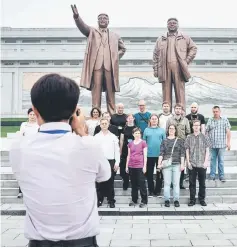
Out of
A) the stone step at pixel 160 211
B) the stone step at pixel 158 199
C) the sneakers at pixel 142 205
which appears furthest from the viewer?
the stone step at pixel 158 199

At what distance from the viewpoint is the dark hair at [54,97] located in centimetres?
145

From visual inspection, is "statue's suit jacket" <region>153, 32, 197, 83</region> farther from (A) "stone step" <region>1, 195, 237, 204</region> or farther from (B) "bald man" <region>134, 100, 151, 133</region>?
(A) "stone step" <region>1, 195, 237, 204</region>

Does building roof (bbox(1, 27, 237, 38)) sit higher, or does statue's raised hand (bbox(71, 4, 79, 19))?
building roof (bbox(1, 27, 237, 38))

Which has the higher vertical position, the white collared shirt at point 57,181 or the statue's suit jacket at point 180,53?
the statue's suit jacket at point 180,53

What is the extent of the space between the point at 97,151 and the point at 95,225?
287mm

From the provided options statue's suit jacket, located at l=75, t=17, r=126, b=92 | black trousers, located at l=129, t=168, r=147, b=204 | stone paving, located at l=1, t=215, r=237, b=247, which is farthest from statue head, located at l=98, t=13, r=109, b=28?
stone paving, located at l=1, t=215, r=237, b=247

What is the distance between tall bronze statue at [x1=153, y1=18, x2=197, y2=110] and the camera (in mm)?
8547

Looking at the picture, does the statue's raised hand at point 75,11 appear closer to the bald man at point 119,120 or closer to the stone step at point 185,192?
the bald man at point 119,120

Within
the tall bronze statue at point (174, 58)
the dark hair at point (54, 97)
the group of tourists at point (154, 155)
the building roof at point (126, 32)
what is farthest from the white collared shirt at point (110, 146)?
the building roof at point (126, 32)

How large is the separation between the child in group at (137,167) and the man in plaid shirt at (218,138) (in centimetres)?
153

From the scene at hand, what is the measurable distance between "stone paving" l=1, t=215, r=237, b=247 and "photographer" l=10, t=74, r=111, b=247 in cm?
270

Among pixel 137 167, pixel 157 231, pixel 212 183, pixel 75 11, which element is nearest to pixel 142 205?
pixel 137 167

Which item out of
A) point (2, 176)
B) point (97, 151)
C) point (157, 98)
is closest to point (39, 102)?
point (97, 151)

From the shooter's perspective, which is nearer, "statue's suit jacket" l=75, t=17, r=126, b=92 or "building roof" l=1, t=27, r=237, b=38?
"statue's suit jacket" l=75, t=17, r=126, b=92
